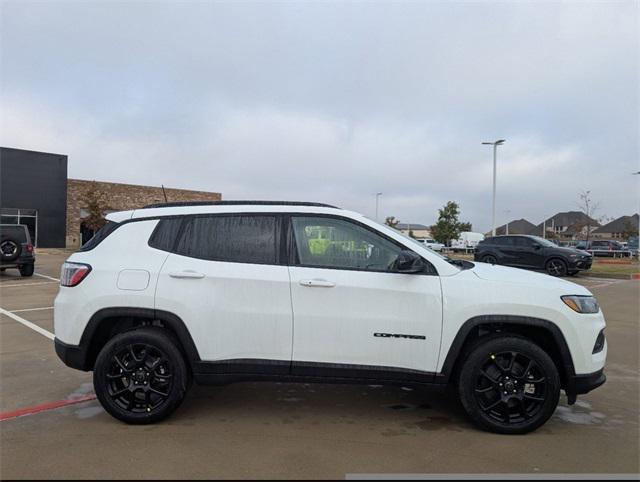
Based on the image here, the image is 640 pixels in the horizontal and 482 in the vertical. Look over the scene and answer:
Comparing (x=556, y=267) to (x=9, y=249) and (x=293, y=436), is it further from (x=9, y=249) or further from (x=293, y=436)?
(x=9, y=249)

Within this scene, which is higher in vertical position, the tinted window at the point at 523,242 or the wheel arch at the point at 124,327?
the tinted window at the point at 523,242

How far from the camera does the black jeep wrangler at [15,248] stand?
15.1 meters

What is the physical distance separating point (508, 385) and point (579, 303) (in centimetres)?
88

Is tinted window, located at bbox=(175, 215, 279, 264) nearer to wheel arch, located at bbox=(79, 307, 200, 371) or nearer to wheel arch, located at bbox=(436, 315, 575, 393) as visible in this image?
wheel arch, located at bbox=(79, 307, 200, 371)

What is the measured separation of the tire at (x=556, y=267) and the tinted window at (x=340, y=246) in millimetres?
14867

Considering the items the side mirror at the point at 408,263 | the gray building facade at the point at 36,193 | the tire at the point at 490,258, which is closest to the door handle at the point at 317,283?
the side mirror at the point at 408,263

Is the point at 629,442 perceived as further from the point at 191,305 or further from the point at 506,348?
the point at 191,305

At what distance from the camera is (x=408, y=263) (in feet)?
12.0

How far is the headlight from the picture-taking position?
3.73 metres

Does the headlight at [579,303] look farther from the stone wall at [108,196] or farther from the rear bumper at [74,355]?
the stone wall at [108,196]

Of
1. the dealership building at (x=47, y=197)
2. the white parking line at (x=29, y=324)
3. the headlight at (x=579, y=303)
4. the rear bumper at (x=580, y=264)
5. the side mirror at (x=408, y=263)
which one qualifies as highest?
the dealership building at (x=47, y=197)

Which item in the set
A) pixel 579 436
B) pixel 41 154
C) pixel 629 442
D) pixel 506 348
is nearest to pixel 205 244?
pixel 506 348

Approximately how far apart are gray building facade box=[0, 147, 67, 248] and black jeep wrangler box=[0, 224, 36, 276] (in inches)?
713

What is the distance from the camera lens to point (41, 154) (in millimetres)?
31953
